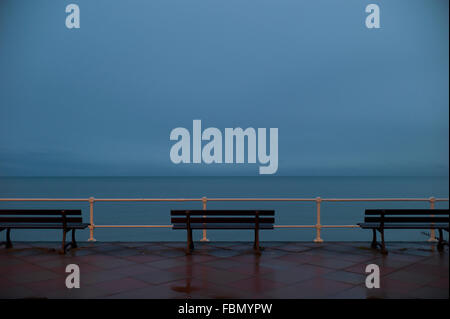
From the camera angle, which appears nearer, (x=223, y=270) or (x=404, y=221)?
(x=223, y=270)

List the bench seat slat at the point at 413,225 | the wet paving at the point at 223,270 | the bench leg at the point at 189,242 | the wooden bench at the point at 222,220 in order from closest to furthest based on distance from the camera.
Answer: the wet paving at the point at 223,270
the bench leg at the point at 189,242
the wooden bench at the point at 222,220
the bench seat slat at the point at 413,225

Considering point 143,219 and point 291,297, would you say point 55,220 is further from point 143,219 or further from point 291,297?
point 143,219

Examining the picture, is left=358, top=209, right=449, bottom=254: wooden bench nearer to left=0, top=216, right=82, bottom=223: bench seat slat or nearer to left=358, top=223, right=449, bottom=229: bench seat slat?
left=358, top=223, right=449, bottom=229: bench seat slat

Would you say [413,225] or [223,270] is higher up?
[413,225]

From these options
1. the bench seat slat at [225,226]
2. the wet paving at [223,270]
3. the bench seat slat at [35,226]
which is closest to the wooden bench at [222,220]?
the bench seat slat at [225,226]

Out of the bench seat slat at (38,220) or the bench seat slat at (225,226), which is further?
the bench seat slat at (38,220)

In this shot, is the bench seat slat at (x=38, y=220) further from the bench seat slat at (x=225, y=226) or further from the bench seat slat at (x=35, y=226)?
the bench seat slat at (x=225, y=226)

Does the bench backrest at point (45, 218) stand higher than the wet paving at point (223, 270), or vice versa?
the bench backrest at point (45, 218)

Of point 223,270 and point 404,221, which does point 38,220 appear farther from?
point 404,221

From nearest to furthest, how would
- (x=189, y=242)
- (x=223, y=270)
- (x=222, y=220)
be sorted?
(x=223, y=270), (x=189, y=242), (x=222, y=220)

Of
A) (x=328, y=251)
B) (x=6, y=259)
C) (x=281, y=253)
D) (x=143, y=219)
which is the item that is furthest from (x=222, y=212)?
(x=143, y=219)

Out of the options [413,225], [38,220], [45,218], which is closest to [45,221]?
[45,218]

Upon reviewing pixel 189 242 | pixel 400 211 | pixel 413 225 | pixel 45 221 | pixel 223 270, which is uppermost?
pixel 400 211
